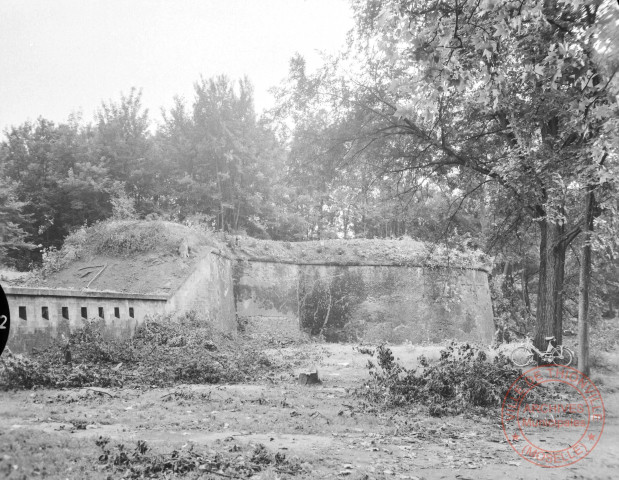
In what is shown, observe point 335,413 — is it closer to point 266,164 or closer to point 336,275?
point 336,275

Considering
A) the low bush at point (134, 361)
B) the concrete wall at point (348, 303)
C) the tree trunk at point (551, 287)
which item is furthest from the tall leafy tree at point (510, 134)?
the concrete wall at point (348, 303)

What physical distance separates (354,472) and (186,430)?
2233 millimetres

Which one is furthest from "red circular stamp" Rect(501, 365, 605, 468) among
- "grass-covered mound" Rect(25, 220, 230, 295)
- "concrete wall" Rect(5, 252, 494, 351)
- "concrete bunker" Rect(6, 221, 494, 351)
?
"grass-covered mound" Rect(25, 220, 230, 295)

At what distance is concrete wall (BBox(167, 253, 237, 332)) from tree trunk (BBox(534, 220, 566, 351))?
9120mm

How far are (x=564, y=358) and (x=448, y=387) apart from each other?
12.5 ft

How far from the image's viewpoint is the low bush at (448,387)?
731 centimetres

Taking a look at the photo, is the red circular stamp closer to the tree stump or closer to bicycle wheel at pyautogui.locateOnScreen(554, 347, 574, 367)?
bicycle wheel at pyautogui.locateOnScreen(554, 347, 574, 367)

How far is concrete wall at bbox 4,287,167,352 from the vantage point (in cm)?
801

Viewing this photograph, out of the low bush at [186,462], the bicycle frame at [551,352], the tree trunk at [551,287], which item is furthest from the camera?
the tree trunk at [551,287]

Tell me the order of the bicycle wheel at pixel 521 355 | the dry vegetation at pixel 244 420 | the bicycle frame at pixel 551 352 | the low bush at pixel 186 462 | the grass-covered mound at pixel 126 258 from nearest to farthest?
the low bush at pixel 186 462 → the dry vegetation at pixel 244 420 → the bicycle frame at pixel 551 352 → the bicycle wheel at pixel 521 355 → the grass-covered mound at pixel 126 258

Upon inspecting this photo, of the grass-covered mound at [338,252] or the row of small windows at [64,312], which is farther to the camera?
the grass-covered mound at [338,252]

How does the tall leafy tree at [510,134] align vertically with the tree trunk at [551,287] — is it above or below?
above

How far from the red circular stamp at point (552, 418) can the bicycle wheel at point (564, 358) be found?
0.28 meters

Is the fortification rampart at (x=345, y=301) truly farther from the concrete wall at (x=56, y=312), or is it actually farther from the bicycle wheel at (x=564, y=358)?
the bicycle wheel at (x=564, y=358)
